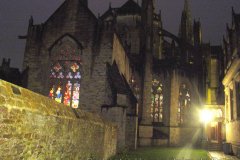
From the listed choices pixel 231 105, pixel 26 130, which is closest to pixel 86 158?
pixel 26 130

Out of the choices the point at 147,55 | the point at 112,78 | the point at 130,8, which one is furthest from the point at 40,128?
the point at 130,8

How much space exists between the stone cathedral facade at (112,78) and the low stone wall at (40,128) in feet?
8.92

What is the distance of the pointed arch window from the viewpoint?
60.4ft

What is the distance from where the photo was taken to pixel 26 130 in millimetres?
5473

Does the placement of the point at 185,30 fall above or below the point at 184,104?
above

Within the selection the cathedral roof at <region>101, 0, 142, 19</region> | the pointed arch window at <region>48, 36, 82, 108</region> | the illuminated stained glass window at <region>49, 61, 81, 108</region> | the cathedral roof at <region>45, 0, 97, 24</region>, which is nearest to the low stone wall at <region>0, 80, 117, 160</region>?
the illuminated stained glass window at <region>49, 61, 81, 108</region>

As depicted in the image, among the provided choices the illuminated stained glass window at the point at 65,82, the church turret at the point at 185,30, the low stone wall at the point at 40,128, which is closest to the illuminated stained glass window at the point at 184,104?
the church turret at the point at 185,30

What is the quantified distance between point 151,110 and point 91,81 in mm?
11750

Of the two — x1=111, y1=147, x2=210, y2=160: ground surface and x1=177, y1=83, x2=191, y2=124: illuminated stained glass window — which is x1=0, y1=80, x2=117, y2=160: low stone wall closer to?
x1=111, y1=147, x2=210, y2=160: ground surface

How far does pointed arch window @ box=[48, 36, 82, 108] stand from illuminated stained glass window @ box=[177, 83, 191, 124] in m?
13.9

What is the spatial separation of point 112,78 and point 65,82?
133 inches

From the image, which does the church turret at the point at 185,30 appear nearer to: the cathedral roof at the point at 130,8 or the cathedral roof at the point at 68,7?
the cathedral roof at the point at 130,8

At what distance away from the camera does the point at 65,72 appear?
18.8m

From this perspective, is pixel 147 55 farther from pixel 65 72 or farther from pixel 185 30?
pixel 185 30
